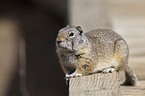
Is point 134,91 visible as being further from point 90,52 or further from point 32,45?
point 32,45

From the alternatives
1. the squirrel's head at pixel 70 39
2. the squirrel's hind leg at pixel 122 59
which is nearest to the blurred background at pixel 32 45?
the squirrel's hind leg at pixel 122 59

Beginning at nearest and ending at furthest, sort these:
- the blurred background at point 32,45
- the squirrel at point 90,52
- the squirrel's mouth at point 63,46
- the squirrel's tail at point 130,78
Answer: the squirrel's mouth at point 63,46
the squirrel at point 90,52
the squirrel's tail at point 130,78
the blurred background at point 32,45

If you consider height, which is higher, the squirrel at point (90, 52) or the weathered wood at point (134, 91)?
the squirrel at point (90, 52)

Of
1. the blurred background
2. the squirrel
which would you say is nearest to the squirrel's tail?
the squirrel

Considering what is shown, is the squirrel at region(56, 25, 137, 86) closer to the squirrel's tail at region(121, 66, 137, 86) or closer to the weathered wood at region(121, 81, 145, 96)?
the squirrel's tail at region(121, 66, 137, 86)

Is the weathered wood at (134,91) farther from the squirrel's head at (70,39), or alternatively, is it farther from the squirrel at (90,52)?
the squirrel's head at (70,39)

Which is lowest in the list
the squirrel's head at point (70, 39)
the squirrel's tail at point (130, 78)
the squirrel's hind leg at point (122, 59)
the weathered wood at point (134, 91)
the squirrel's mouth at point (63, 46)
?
the weathered wood at point (134, 91)

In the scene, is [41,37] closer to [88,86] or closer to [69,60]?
[69,60]
